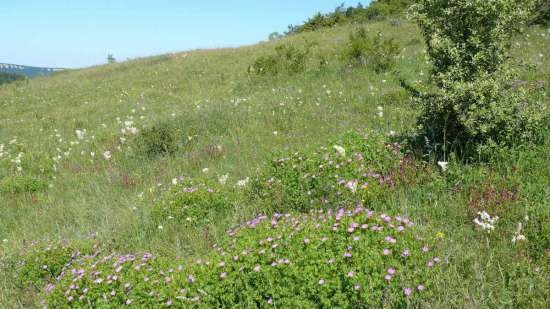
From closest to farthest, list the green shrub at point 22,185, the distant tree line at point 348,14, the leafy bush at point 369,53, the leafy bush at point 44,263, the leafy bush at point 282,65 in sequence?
the leafy bush at point 44,263
the green shrub at point 22,185
the leafy bush at point 369,53
the leafy bush at point 282,65
the distant tree line at point 348,14

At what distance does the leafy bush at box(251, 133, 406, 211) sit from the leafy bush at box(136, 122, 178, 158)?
13.2 feet

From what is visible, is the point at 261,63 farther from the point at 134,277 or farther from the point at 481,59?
the point at 134,277

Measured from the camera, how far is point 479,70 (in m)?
5.05

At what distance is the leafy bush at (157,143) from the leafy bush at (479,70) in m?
5.76

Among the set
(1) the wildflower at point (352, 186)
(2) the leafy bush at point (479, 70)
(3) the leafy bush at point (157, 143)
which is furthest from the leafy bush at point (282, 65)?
(1) the wildflower at point (352, 186)

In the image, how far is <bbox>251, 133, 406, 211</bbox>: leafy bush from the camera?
16.1ft

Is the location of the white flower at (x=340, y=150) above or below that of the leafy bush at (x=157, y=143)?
above

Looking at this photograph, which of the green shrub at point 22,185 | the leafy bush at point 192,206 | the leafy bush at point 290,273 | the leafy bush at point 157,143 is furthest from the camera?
the leafy bush at point 157,143

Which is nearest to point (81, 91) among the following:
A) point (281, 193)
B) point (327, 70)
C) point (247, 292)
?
point (327, 70)

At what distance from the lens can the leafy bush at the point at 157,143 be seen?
9.20 meters

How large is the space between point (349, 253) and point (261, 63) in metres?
14.7

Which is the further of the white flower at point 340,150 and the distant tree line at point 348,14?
the distant tree line at point 348,14

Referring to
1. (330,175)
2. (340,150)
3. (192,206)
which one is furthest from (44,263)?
(340,150)

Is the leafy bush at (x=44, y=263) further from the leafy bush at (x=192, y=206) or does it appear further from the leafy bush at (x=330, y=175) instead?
the leafy bush at (x=330, y=175)
